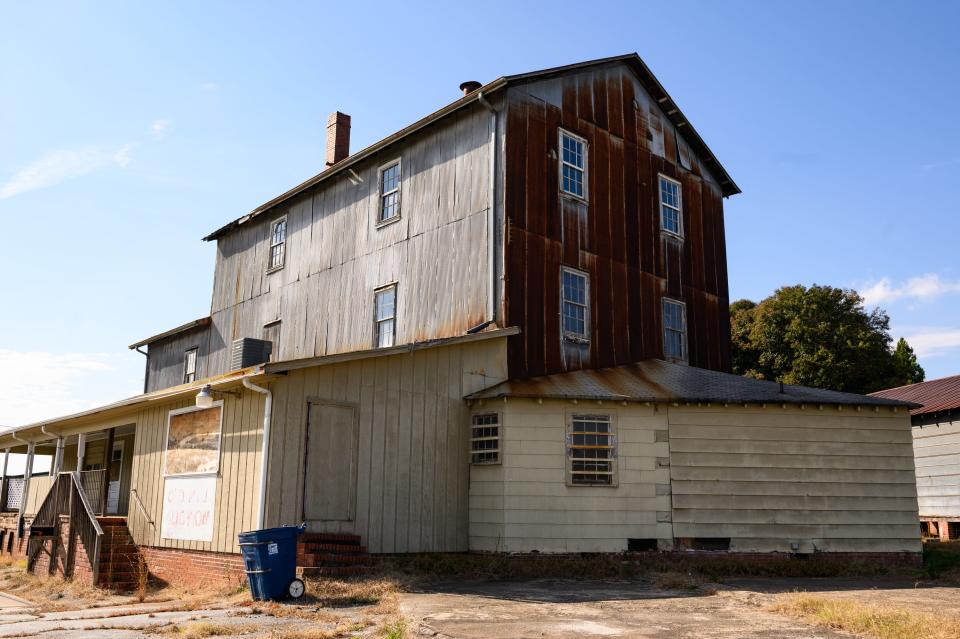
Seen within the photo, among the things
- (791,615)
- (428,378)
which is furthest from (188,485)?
(791,615)

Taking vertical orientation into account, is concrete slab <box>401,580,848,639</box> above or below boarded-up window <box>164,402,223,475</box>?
below

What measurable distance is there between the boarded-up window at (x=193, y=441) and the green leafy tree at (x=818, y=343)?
2743cm

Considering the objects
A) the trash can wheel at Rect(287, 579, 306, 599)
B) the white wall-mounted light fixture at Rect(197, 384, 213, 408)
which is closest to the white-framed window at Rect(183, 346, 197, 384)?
the white wall-mounted light fixture at Rect(197, 384, 213, 408)

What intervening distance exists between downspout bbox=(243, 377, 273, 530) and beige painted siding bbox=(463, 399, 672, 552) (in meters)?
4.52

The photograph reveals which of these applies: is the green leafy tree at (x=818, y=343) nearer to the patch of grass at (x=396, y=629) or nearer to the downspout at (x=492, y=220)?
the downspout at (x=492, y=220)

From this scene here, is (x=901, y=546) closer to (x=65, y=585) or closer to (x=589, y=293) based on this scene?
(x=589, y=293)

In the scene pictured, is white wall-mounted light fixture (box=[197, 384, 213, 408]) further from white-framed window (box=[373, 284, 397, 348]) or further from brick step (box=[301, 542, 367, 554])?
white-framed window (box=[373, 284, 397, 348])

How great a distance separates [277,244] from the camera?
2639cm

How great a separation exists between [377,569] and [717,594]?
5617mm

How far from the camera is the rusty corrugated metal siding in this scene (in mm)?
18859

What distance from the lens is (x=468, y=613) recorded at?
1077 cm

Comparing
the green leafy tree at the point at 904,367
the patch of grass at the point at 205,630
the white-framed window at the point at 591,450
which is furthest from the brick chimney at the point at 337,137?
the green leafy tree at the point at 904,367

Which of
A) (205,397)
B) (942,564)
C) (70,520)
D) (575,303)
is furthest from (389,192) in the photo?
(942,564)

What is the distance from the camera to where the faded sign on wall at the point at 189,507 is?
15.6 metres
